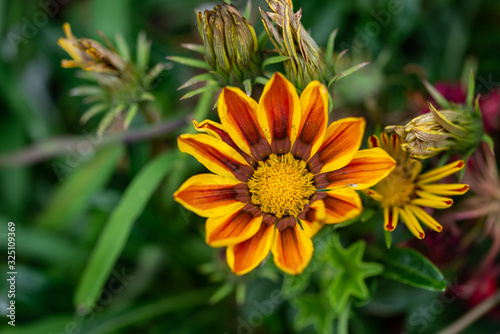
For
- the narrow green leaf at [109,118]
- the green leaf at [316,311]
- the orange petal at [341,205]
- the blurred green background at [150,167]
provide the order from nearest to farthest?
the orange petal at [341,205], the narrow green leaf at [109,118], the green leaf at [316,311], the blurred green background at [150,167]

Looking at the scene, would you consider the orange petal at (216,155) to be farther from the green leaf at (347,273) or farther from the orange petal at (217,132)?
the green leaf at (347,273)

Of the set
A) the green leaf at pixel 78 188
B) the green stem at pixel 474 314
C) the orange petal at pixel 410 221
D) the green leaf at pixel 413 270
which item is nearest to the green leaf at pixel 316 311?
the green leaf at pixel 413 270

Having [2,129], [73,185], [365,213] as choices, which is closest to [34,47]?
[2,129]

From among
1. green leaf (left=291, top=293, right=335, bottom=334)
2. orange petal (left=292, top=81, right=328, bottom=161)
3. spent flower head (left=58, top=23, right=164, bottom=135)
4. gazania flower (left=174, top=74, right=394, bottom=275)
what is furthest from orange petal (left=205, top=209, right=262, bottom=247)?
green leaf (left=291, top=293, right=335, bottom=334)

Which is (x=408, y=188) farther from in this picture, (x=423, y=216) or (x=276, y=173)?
(x=276, y=173)

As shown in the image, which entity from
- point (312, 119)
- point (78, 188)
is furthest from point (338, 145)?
point (78, 188)

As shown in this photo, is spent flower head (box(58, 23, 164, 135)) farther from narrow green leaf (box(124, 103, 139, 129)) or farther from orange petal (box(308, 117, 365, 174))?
orange petal (box(308, 117, 365, 174))
